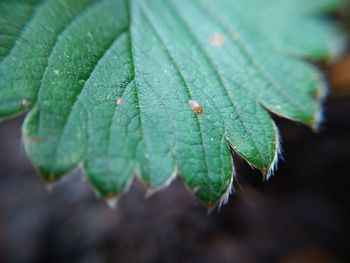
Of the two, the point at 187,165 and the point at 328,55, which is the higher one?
the point at 187,165

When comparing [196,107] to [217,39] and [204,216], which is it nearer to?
[217,39]

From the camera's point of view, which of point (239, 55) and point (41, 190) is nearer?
point (239, 55)

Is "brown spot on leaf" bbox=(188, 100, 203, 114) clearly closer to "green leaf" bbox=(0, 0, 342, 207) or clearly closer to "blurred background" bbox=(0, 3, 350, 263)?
"green leaf" bbox=(0, 0, 342, 207)

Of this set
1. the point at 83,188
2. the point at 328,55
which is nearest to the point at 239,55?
the point at 328,55

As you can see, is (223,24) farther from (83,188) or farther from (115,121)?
(83,188)

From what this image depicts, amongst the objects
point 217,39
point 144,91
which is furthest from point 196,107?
point 217,39

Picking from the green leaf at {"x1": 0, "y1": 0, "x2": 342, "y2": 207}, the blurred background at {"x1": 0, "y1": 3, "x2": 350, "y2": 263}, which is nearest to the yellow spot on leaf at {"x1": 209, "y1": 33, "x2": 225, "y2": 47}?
the green leaf at {"x1": 0, "y1": 0, "x2": 342, "y2": 207}

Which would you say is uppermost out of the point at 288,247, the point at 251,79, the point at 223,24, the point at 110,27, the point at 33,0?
the point at 33,0
